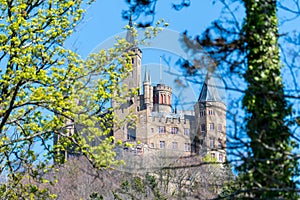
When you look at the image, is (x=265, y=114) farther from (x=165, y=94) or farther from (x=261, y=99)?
(x=165, y=94)

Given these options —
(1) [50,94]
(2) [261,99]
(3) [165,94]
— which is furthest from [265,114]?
(3) [165,94]

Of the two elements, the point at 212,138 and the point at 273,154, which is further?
the point at 212,138

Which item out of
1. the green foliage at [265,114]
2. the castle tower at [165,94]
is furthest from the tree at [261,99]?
the castle tower at [165,94]

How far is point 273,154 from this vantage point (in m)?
4.72

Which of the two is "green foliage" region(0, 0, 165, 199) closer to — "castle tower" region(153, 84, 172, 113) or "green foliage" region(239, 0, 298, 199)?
"castle tower" region(153, 84, 172, 113)

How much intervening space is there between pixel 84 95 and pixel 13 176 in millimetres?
1636

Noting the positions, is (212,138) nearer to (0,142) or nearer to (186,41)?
(186,41)

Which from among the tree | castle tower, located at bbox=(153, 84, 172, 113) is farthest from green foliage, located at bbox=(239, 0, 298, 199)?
castle tower, located at bbox=(153, 84, 172, 113)

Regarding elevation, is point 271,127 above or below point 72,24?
→ below

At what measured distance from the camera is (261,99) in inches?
191

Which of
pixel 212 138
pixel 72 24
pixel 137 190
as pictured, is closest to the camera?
pixel 212 138

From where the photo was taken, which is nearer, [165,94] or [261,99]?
[261,99]

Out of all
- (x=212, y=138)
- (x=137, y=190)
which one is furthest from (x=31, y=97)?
(x=137, y=190)

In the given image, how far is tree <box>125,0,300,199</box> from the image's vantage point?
4336 millimetres
